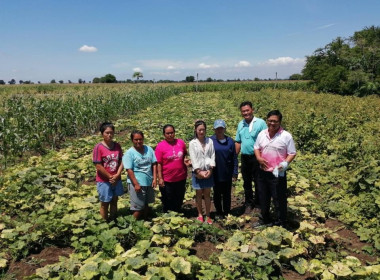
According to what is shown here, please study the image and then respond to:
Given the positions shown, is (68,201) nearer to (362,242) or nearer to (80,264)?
(80,264)

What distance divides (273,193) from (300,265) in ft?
3.93

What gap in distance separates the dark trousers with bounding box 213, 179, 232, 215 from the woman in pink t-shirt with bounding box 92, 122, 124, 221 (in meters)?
1.73

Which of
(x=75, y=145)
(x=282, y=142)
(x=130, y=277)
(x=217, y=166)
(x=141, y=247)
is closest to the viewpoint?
(x=130, y=277)

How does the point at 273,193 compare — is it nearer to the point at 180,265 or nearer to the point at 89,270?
the point at 180,265

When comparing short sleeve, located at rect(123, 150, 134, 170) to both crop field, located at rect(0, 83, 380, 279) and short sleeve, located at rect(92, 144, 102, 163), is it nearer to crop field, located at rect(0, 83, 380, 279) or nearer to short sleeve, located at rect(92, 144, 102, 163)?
short sleeve, located at rect(92, 144, 102, 163)

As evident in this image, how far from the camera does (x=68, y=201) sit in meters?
5.57

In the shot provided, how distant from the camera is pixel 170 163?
188 inches

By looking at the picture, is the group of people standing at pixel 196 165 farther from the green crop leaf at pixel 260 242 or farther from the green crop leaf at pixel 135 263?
the green crop leaf at pixel 135 263

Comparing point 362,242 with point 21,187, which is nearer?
point 362,242

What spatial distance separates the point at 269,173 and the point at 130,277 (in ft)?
8.70

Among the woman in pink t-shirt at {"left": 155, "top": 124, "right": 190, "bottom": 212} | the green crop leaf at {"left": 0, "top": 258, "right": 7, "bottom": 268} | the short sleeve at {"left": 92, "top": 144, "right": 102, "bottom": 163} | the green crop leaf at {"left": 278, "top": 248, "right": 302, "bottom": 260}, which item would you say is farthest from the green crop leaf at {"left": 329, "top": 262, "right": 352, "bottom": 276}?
the green crop leaf at {"left": 0, "top": 258, "right": 7, "bottom": 268}

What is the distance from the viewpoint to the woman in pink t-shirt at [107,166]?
14.6 feet

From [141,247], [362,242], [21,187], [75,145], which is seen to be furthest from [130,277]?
[75,145]

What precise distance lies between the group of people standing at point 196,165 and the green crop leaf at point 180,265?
57.7 inches
